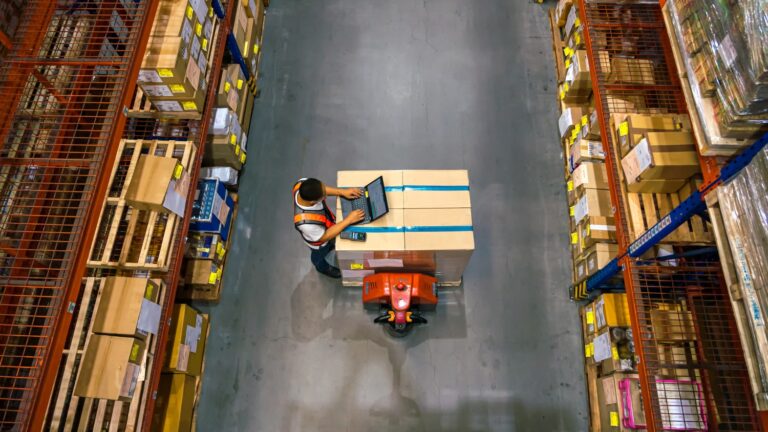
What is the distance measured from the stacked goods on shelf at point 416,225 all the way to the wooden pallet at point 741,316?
1.97m

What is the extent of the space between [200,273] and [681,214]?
16.0ft

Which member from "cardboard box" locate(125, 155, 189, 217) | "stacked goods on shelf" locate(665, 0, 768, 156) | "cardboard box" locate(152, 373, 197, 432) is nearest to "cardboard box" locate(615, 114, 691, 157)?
"stacked goods on shelf" locate(665, 0, 768, 156)

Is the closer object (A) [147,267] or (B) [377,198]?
(A) [147,267]

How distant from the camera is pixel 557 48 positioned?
7062mm

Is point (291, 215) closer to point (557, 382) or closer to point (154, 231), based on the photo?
point (154, 231)

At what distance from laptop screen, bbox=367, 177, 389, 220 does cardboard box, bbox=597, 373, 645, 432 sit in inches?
113

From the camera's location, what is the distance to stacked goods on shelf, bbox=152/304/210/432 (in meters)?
4.78

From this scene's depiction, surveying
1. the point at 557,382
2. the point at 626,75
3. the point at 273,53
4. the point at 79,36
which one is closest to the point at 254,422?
the point at 557,382

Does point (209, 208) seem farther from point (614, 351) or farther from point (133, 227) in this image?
point (614, 351)

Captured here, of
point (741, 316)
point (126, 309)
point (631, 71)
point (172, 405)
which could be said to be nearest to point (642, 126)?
point (631, 71)

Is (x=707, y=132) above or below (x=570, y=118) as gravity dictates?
below

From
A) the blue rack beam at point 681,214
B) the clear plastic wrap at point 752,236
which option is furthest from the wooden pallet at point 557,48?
the clear plastic wrap at point 752,236

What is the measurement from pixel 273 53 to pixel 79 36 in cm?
300

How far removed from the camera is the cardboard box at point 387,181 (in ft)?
15.6
